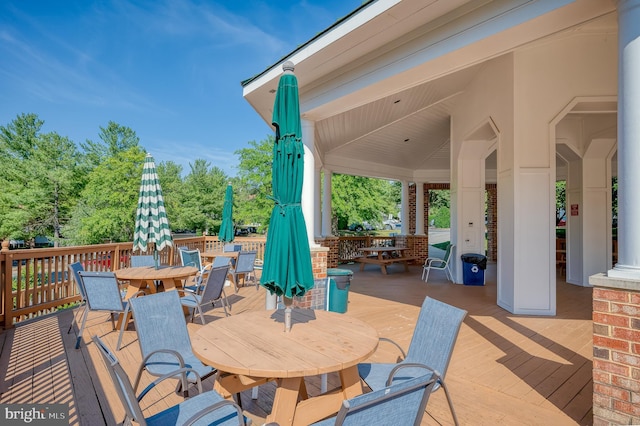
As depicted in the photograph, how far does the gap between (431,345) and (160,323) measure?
6.69ft

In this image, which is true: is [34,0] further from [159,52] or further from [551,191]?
[551,191]

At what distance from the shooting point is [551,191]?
5.12 metres

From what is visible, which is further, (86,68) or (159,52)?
(86,68)

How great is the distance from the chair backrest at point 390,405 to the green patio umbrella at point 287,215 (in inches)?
40.0

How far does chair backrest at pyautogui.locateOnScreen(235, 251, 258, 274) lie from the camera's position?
6.72 m

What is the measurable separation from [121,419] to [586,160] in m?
8.93

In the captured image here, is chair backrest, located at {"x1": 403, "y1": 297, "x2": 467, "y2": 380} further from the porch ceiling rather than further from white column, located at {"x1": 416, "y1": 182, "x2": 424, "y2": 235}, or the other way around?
white column, located at {"x1": 416, "y1": 182, "x2": 424, "y2": 235}

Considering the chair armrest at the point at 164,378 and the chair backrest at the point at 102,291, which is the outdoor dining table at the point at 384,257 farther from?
the chair armrest at the point at 164,378

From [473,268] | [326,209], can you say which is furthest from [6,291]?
[473,268]

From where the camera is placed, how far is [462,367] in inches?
128

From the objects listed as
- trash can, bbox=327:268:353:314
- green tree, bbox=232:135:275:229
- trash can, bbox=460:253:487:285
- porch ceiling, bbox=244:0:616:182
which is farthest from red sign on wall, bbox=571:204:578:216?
Result: green tree, bbox=232:135:275:229

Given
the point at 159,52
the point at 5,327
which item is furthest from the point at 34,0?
the point at 5,327

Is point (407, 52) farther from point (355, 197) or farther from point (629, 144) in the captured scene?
point (355, 197)

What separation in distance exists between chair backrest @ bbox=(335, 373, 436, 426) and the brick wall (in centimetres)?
159
